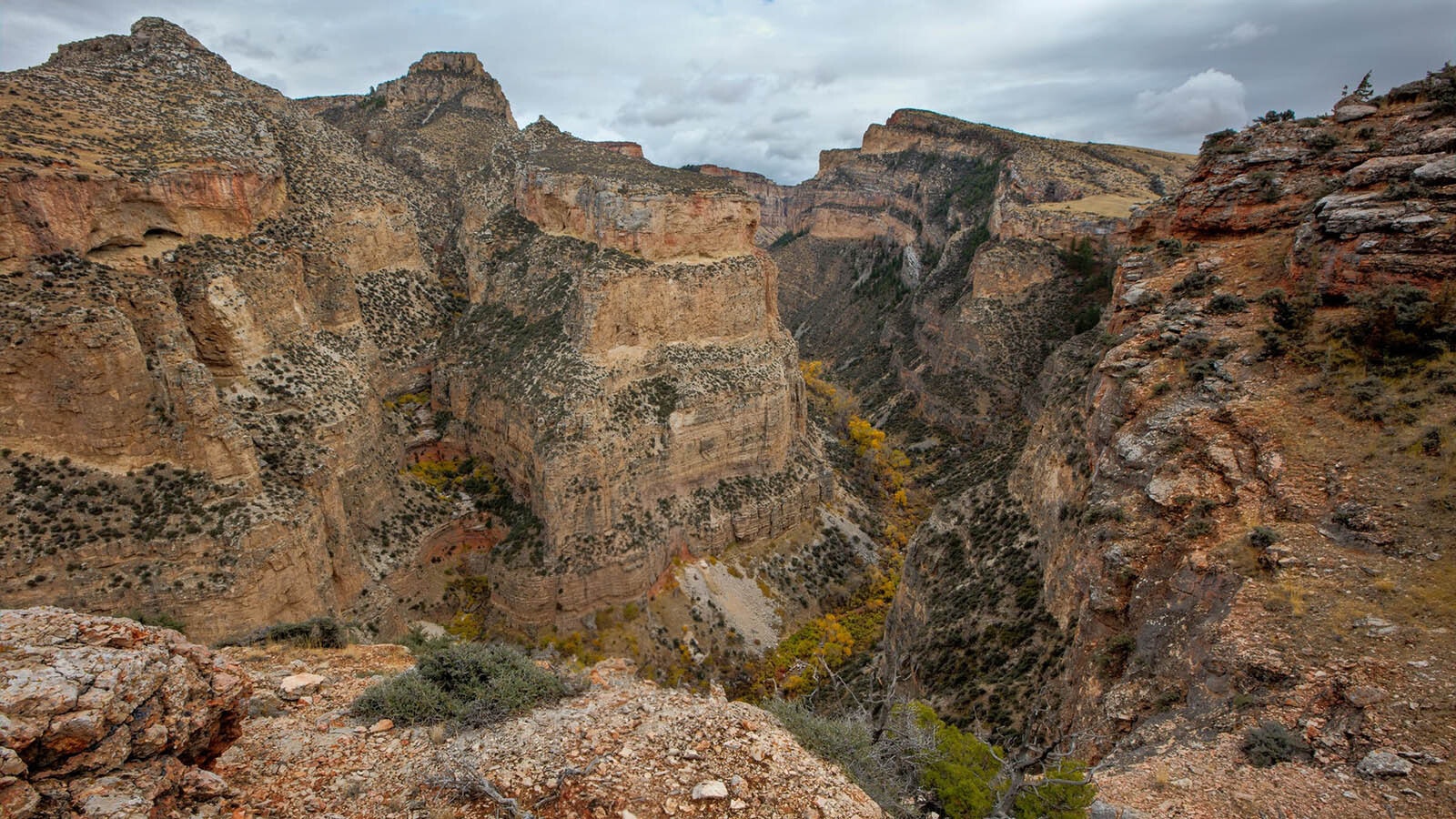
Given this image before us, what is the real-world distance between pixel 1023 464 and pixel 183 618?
26889 mm

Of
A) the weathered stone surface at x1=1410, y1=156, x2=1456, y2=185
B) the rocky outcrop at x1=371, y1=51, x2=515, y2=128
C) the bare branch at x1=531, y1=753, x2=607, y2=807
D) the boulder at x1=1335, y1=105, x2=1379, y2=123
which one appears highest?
the rocky outcrop at x1=371, y1=51, x2=515, y2=128

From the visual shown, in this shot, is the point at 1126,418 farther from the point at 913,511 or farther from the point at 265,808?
the point at 913,511

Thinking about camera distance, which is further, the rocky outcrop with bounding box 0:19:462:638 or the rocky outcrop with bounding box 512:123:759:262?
the rocky outcrop with bounding box 512:123:759:262

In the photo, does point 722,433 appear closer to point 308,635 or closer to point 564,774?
point 308,635

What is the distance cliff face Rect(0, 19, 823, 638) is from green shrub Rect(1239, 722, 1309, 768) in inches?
965

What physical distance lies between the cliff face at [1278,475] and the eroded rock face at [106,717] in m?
11.2

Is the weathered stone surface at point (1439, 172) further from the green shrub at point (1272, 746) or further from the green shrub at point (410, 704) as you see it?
the green shrub at point (410, 704)

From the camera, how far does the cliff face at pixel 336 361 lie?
2006cm

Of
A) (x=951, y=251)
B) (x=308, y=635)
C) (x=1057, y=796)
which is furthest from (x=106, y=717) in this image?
(x=951, y=251)

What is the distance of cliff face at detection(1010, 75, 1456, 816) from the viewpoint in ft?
30.9

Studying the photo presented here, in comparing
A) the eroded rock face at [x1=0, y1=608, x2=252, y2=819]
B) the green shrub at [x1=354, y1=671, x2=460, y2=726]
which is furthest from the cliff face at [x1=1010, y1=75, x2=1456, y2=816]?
the eroded rock face at [x1=0, y1=608, x2=252, y2=819]

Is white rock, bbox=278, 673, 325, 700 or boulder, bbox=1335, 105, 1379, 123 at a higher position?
boulder, bbox=1335, 105, 1379, 123

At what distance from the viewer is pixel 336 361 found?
28859mm

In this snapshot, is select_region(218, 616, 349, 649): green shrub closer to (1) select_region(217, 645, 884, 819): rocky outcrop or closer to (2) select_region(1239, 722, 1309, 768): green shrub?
(1) select_region(217, 645, 884, 819): rocky outcrop
